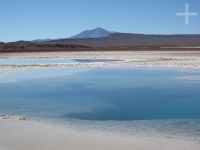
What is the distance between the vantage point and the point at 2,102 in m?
10.7

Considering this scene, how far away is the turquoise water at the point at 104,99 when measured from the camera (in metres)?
9.02

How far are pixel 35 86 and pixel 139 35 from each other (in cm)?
14138

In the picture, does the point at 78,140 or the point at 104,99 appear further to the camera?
the point at 104,99

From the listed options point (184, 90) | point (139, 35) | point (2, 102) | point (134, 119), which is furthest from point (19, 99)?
point (139, 35)

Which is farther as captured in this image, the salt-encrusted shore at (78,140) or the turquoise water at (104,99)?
the turquoise water at (104,99)

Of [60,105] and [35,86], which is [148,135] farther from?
[35,86]

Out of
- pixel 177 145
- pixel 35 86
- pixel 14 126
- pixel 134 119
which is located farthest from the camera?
pixel 35 86

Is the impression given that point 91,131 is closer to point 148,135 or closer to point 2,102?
point 148,135

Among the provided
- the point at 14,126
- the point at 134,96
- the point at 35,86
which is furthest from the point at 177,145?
the point at 35,86

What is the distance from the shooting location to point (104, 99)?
1124 centimetres

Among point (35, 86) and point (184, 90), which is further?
point (35, 86)

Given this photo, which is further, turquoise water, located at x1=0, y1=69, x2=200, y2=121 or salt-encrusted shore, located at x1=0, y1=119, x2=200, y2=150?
turquoise water, located at x1=0, y1=69, x2=200, y2=121

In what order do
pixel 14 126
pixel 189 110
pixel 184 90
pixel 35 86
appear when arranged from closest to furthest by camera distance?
1. pixel 14 126
2. pixel 189 110
3. pixel 184 90
4. pixel 35 86

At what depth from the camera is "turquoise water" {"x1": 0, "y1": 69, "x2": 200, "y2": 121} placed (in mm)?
9016
